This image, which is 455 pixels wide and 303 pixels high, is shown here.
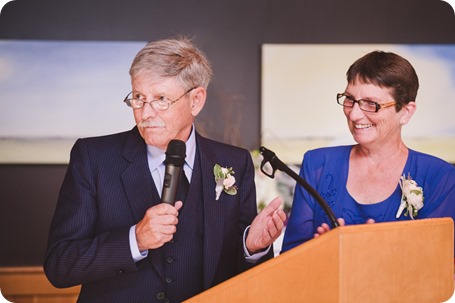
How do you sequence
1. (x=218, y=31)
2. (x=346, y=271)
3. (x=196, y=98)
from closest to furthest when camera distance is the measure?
(x=346, y=271)
(x=196, y=98)
(x=218, y=31)

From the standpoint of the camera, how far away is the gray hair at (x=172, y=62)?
85.2 inches

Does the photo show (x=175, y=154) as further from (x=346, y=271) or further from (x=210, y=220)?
(x=346, y=271)

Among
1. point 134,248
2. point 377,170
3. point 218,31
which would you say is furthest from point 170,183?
point 218,31

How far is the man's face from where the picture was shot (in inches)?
85.2

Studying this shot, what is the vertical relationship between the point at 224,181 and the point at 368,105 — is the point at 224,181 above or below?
below

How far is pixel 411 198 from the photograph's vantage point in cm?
230

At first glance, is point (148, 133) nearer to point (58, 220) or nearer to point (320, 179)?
point (58, 220)

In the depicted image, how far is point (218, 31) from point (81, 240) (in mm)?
2275

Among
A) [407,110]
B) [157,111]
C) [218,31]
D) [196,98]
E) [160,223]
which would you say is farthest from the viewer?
[218,31]

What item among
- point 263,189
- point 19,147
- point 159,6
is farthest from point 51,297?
point 159,6

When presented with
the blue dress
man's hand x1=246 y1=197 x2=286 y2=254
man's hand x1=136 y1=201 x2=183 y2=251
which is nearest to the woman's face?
the blue dress

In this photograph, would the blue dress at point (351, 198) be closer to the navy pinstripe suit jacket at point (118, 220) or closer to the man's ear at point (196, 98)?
the navy pinstripe suit jacket at point (118, 220)

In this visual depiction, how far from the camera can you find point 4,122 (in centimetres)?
404

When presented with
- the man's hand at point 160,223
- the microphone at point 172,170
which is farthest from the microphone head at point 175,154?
the man's hand at point 160,223
